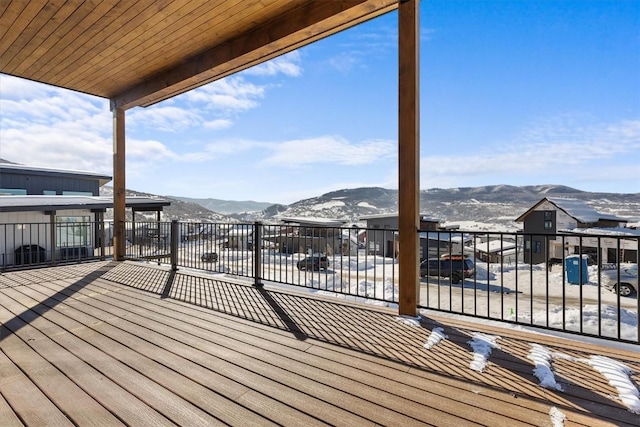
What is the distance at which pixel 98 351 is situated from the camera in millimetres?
1998

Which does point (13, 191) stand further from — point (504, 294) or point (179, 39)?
point (504, 294)

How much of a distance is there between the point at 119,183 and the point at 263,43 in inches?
160

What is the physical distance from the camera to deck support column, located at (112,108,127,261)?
17.9ft

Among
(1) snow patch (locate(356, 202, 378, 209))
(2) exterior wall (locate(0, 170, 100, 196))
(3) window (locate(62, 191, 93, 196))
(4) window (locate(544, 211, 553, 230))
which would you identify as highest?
(2) exterior wall (locate(0, 170, 100, 196))

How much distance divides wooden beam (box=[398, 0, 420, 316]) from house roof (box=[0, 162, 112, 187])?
590 inches

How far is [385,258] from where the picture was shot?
10.0 m

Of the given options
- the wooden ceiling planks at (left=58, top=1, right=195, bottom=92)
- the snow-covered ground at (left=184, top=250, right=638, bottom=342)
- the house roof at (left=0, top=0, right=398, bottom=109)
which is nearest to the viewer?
the house roof at (left=0, top=0, right=398, bottom=109)

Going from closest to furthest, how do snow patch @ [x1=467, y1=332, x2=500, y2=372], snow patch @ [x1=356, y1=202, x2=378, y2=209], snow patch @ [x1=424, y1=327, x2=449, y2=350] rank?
snow patch @ [x1=467, y1=332, x2=500, y2=372], snow patch @ [x1=424, y1=327, x2=449, y2=350], snow patch @ [x1=356, y1=202, x2=378, y2=209]

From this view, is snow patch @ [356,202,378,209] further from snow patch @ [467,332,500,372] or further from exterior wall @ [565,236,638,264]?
snow patch @ [467,332,500,372]

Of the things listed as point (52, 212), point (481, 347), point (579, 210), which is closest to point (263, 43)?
point (481, 347)

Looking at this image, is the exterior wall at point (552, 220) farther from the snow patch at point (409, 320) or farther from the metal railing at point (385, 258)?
the snow patch at point (409, 320)

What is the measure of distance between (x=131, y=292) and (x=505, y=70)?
1547 centimetres

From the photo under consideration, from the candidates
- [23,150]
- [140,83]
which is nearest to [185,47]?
[140,83]

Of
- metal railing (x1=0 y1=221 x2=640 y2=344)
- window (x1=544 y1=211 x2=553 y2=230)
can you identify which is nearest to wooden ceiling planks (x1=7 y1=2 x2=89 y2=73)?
metal railing (x1=0 y1=221 x2=640 y2=344)
